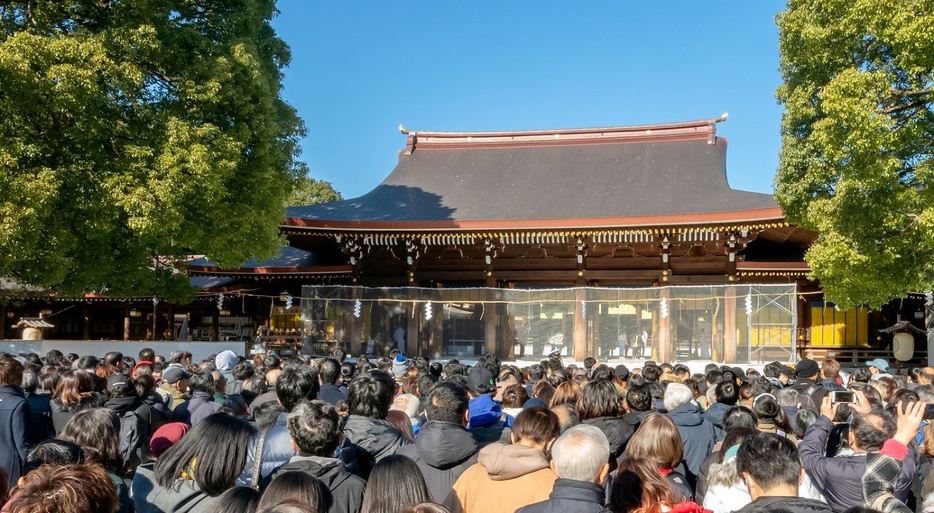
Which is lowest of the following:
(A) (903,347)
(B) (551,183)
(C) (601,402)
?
(C) (601,402)

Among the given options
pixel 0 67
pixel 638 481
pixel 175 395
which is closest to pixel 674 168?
pixel 0 67

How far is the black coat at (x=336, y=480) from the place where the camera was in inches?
137

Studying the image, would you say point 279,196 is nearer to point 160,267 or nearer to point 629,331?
point 160,267

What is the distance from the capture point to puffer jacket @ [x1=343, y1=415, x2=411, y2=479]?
4499mm

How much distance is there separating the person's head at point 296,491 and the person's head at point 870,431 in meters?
2.95

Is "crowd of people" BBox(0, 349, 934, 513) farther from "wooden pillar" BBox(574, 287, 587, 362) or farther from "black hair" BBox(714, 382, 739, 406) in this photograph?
"wooden pillar" BBox(574, 287, 587, 362)

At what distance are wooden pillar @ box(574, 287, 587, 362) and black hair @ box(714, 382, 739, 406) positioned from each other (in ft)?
40.7

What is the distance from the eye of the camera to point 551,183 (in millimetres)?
24000

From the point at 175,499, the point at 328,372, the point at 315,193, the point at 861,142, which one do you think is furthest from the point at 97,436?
the point at 315,193

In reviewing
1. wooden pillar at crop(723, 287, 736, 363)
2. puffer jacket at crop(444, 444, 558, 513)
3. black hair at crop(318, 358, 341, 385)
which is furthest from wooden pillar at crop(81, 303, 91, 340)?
puffer jacket at crop(444, 444, 558, 513)

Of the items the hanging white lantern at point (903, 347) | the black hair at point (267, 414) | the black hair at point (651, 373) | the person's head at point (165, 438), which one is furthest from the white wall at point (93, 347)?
the hanging white lantern at point (903, 347)

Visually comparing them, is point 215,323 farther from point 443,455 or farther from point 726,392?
point 443,455

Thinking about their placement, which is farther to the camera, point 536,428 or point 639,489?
point 536,428

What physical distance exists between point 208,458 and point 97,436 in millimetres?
799
